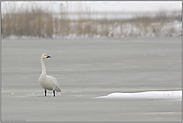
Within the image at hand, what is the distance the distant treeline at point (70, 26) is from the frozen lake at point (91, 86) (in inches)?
336

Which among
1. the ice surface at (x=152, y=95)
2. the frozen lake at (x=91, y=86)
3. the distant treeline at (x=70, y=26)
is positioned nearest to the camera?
the frozen lake at (x=91, y=86)

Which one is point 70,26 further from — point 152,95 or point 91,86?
point 152,95

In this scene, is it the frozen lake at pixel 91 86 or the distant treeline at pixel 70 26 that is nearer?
the frozen lake at pixel 91 86

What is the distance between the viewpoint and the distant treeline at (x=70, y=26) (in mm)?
20781

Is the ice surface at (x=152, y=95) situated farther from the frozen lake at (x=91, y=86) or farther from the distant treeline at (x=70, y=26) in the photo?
the distant treeline at (x=70, y=26)

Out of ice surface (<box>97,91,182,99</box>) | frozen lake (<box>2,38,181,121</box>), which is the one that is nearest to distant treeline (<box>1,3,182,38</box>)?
frozen lake (<box>2,38,181,121</box>)

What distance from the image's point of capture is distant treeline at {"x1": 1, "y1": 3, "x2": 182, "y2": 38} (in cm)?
A: 2078

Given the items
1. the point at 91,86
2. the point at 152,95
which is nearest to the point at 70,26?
the point at 91,86

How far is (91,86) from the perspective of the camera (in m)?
7.04

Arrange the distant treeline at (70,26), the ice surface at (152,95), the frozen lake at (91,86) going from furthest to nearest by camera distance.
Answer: the distant treeline at (70,26) → the ice surface at (152,95) → the frozen lake at (91,86)

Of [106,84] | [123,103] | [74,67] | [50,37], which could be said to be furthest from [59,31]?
[123,103]

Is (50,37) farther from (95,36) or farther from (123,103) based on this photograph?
(123,103)

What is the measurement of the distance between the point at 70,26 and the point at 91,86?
15119mm

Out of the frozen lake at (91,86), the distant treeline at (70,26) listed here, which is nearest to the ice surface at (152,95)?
the frozen lake at (91,86)
